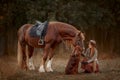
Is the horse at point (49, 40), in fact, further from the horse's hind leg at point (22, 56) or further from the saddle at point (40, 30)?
the saddle at point (40, 30)

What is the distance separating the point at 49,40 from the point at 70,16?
750cm

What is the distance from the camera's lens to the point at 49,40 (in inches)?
480

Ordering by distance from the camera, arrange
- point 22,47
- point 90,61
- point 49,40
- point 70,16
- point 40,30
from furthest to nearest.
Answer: point 70,16
point 22,47
point 40,30
point 49,40
point 90,61

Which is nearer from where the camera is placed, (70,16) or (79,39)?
(79,39)

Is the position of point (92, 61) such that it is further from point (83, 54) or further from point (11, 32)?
point (11, 32)

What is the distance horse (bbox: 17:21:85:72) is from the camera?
1195 cm

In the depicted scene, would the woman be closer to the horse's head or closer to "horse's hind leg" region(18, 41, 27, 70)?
the horse's head

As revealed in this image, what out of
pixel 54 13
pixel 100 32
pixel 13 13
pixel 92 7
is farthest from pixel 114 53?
pixel 13 13

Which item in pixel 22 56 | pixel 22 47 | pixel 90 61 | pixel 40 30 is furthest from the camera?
pixel 22 47

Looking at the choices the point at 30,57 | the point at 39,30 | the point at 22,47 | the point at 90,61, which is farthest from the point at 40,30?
the point at 90,61

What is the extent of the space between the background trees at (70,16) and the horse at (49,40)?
18.4ft

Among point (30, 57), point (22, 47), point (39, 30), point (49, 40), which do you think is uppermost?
point (39, 30)

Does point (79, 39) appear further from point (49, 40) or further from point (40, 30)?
point (40, 30)

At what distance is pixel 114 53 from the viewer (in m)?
21.9
